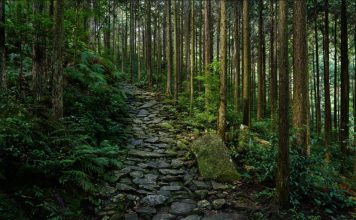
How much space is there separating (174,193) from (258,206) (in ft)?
5.49

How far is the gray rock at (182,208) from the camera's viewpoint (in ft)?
17.8

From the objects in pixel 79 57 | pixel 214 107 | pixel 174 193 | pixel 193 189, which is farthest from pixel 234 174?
pixel 79 57

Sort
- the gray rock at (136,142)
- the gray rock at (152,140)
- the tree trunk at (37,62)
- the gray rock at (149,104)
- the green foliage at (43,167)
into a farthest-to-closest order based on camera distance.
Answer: the gray rock at (149,104), the gray rock at (152,140), the gray rock at (136,142), the tree trunk at (37,62), the green foliage at (43,167)

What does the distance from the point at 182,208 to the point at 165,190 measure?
2.69ft

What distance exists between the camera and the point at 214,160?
23.4 ft

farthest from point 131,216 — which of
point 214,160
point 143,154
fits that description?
point 143,154

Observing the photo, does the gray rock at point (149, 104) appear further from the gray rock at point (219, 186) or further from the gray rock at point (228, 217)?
the gray rock at point (228, 217)

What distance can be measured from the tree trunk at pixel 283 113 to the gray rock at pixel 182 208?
1553mm

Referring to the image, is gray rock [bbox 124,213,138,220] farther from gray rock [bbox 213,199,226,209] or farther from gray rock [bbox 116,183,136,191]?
gray rock [bbox 213,199,226,209]

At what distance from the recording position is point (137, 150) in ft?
27.7

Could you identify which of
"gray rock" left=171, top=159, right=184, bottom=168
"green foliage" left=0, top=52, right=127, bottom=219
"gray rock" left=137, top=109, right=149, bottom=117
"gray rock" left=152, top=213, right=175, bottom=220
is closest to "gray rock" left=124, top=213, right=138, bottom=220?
"gray rock" left=152, top=213, right=175, bottom=220

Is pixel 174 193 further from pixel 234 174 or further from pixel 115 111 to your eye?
pixel 115 111

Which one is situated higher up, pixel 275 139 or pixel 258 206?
pixel 275 139

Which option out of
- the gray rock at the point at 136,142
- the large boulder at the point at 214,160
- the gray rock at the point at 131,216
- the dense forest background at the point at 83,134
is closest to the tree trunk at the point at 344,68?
the dense forest background at the point at 83,134
